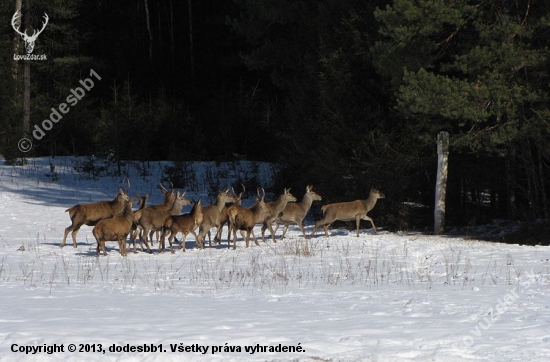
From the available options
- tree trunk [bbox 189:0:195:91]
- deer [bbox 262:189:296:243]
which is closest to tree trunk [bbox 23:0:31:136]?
tree trunk [bbox 189:0:195:91]

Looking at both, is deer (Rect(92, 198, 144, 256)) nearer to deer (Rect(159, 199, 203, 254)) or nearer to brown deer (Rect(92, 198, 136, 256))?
brown deer (Rect(92, 198, 136, 256))

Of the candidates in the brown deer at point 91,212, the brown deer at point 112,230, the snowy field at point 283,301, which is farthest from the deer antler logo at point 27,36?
the brown deer at point 112,230

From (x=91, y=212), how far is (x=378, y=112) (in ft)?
26.8

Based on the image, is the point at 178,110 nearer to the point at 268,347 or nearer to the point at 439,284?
the point at 439,284

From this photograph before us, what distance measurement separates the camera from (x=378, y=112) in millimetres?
23219

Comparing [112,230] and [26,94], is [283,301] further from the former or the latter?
[26,94]

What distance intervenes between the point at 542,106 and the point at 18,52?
930 inches

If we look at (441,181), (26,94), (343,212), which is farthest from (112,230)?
(26,94)

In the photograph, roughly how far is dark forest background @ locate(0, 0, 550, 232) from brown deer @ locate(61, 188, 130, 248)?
6.48 meters

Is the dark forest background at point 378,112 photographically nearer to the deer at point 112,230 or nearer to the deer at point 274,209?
the deer at point 274,209

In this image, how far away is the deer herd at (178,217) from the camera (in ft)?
57.4

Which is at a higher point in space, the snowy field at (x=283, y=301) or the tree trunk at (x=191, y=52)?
the tree trunk at (x=191, y=52)

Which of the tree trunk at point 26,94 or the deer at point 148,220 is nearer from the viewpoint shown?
the deer at point 148,220

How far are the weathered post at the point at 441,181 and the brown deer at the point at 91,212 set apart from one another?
7659 millimetres
